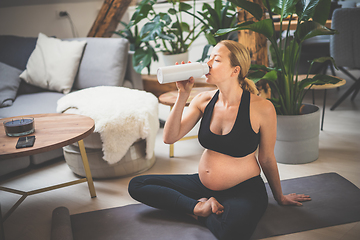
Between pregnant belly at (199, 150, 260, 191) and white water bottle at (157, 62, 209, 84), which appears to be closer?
white water bottle at (157, 62, 209, 84)

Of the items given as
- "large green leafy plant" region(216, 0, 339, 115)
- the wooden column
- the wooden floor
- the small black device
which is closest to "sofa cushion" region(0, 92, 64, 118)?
the wooden floor

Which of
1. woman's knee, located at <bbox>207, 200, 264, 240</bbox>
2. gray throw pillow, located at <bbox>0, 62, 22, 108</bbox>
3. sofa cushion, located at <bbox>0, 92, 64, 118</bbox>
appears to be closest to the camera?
woman's knee, located at <bbox>207, 200, 264, 240</bbox>

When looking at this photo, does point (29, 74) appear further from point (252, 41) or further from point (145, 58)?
point (252, 41)

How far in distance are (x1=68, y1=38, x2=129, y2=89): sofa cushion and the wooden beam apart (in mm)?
758

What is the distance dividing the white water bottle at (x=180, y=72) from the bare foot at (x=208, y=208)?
1.81 ft

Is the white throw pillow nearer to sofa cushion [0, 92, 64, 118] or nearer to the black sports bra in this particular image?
sofa cushion [0, 92, 64, 118]

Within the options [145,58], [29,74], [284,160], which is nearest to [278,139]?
[284,160]

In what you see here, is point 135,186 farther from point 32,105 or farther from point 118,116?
point 32,105

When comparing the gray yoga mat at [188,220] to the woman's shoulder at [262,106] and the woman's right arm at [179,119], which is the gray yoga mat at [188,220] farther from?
the woman's shoulder at [262,106]

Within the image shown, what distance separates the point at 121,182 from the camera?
196 centimetres

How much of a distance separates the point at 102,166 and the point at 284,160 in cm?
118

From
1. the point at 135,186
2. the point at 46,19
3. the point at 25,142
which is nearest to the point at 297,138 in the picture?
the point at 135,186

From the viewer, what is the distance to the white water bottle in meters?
1.13

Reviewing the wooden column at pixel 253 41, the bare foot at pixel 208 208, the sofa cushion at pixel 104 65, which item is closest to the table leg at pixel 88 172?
the bare foot at pixel 208 208
